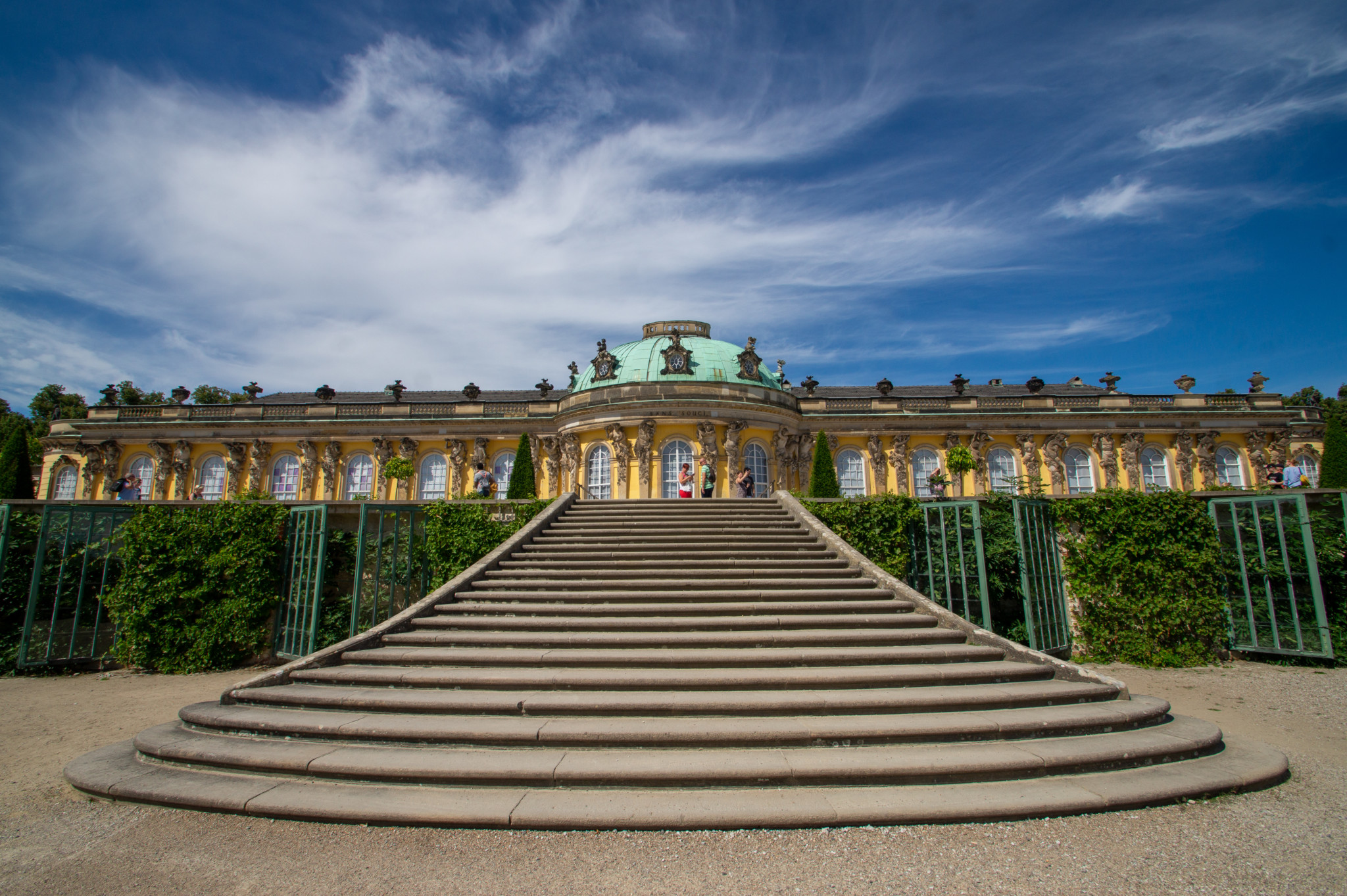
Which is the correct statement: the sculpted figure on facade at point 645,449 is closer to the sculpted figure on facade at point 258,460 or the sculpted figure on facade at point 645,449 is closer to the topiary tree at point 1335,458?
the sculpted figure on facade at point 258,460

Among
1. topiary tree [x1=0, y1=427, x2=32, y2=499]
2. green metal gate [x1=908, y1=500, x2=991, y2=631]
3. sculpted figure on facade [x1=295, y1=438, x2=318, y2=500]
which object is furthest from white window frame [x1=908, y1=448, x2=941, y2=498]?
topiary tree [x1=0, y1=427, x2=32, y2=499]

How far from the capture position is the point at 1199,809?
5387mm

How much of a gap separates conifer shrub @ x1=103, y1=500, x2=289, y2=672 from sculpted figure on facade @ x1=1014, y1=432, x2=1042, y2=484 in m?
34.1

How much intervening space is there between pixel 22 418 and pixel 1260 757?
68.8 metres

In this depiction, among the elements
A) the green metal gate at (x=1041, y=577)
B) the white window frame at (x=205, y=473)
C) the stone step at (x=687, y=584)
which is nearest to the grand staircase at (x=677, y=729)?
the stone step at (x=687, y=584)

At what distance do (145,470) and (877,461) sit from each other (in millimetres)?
40735

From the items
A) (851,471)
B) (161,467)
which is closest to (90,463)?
(161,467)

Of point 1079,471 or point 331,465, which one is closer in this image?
point 1079,471

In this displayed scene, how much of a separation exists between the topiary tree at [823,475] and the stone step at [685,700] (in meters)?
18.9

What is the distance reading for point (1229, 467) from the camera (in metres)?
34.8

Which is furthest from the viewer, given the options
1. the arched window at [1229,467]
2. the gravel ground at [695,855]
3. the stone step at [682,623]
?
the arched window at [1229,467]

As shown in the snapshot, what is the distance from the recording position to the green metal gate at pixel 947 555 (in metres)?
11.9

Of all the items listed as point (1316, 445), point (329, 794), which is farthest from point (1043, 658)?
point (1316, 445)

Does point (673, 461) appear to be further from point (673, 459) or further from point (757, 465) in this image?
point (757, 465)
